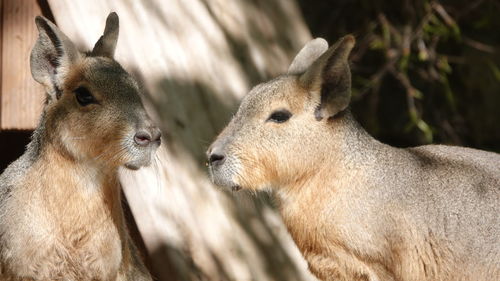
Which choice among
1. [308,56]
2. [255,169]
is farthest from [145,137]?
[308,56]

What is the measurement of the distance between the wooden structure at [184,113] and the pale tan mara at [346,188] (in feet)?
2.36

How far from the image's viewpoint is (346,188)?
13.9 feet

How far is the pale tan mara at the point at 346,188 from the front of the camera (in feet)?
13.5

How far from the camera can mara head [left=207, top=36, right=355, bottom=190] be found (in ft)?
13.6

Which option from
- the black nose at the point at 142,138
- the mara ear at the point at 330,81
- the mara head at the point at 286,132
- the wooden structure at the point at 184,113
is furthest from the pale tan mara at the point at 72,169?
the mara ear at the point at 330,81

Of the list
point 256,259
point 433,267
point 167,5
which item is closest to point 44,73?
point 167,5

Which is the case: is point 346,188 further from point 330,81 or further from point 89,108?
point 89,108

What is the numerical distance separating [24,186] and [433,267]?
6.40 ft

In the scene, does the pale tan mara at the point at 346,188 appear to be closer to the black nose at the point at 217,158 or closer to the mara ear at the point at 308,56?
the black nose at the point at 217,158

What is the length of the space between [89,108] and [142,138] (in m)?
0.30

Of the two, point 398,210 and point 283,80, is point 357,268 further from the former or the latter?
point 283,80

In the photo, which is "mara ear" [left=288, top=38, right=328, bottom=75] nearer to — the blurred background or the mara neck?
the blurred background

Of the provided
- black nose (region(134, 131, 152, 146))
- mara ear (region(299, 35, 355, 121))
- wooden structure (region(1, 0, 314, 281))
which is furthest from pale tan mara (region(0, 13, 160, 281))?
mara ear (region(299, 35, 355, 121))

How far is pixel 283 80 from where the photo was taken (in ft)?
14.2
